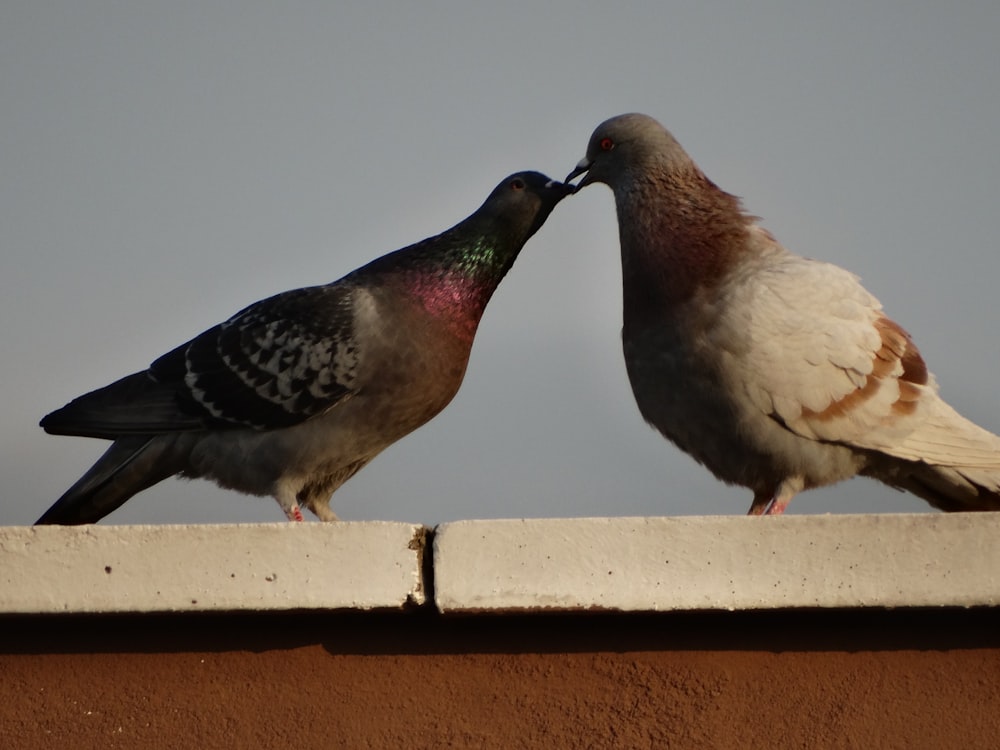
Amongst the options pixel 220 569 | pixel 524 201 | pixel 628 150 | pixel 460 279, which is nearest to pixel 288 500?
pixel 460 279

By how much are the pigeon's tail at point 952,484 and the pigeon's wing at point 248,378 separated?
246cm

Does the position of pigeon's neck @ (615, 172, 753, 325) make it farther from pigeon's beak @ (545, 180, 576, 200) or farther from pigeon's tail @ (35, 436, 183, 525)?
pigeon's tail @ (35, 436, 183, 525)

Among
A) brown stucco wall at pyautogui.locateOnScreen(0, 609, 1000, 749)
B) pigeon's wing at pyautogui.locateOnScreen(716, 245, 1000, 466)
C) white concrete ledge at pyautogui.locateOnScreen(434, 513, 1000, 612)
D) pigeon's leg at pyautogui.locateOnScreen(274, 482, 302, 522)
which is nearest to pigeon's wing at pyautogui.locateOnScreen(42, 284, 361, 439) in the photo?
pigeon's leg at pyautogui.locateOnScreen(274, 482, 302, 522)

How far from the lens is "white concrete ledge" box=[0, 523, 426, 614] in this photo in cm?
323

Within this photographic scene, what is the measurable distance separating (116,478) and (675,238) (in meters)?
2.91

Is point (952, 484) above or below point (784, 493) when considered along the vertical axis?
below

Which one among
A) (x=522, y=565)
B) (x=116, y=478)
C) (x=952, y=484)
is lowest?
(x=952, y=484)

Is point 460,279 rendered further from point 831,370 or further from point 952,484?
point 952,484

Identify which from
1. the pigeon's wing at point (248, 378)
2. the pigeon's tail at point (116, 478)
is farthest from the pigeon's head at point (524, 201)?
the pigeon's tail at point (116, 478)

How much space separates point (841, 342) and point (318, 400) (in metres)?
2.33

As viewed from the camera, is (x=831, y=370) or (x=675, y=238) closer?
(x=831, y=370)

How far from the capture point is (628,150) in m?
6.11

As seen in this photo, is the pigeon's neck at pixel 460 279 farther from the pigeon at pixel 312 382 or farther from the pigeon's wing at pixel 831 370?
the pigeon's wing at pixel 831 370

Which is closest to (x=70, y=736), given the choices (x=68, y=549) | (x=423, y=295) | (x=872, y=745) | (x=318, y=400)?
(x=68, y=549)
